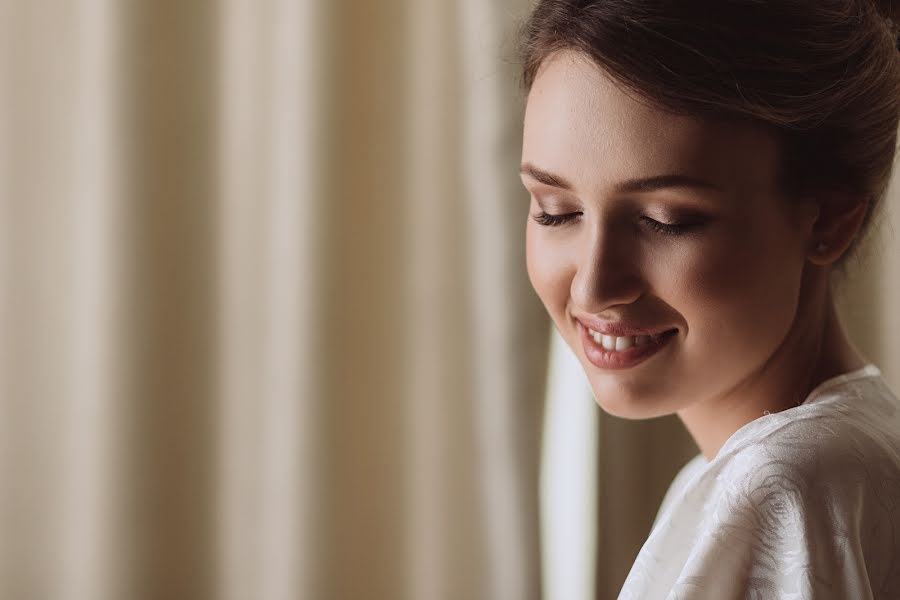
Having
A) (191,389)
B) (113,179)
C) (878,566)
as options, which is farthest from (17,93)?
(878,566)

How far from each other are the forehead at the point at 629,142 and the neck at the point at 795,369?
0.56 feet

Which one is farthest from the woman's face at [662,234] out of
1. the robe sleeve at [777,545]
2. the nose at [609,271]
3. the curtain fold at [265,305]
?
the curtain fold at [265,305]

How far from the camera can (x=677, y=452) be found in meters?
2.06

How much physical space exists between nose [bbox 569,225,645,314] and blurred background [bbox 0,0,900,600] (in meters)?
0.89

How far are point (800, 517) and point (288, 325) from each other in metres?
1.17

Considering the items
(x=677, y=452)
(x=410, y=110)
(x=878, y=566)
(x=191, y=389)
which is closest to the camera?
(x=878, y=566)

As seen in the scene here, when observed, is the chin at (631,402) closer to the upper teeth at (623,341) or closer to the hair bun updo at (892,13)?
the upper teeth at (623,341)

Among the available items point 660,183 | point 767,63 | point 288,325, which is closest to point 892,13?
point 767,63

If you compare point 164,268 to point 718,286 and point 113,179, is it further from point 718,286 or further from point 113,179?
point 718,286

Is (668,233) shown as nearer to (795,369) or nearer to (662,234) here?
(662,234)

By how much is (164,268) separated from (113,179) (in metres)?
0.16

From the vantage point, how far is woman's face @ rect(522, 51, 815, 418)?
86cm

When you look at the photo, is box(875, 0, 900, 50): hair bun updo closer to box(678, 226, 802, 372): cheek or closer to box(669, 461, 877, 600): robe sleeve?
box(678, 226, 802, 372): cheek

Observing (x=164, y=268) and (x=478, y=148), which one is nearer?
(x=164, y=268)
